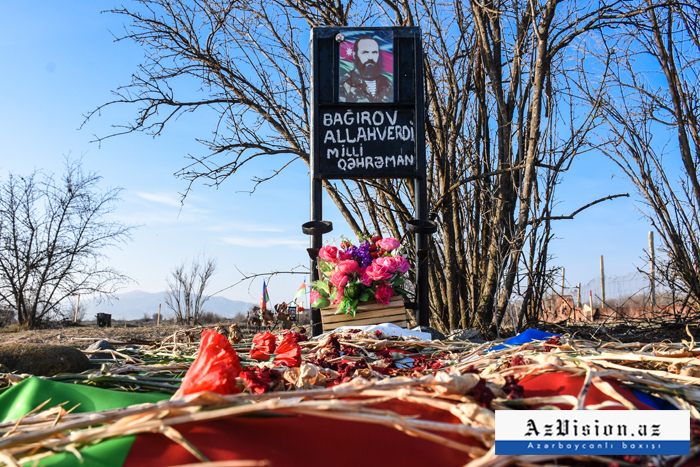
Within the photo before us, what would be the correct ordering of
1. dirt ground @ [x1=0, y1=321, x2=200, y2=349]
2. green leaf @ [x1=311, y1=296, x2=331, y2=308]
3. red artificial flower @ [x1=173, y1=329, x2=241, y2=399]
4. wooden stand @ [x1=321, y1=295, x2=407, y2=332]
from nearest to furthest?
red artificial flower @ [x1=173, y1=329, x2=241, y2=399] → wooden stand @ [x1=321, y1=295, x2=407, y2=332] → green leaf @ [x1=311, y1=296, x2=331, y2=308] → dirt ground @ [x1=0, y1=321, x2=200, y2=349]

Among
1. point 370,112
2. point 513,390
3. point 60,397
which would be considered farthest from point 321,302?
point 513,390

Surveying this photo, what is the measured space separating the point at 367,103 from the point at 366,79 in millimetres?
255

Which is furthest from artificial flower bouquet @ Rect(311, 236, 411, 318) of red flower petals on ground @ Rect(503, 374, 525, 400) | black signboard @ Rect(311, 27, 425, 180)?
red flower petals on ground @ Rect(503, 374, 525, 400)

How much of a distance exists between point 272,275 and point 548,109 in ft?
11.6

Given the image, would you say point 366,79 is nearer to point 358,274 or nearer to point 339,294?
point 358,274

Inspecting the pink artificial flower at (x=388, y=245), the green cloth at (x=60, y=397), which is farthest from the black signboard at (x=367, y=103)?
the green cloth at (x=60, y=397)

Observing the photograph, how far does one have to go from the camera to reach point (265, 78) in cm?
624

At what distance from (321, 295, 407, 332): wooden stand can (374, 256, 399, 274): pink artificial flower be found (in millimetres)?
302

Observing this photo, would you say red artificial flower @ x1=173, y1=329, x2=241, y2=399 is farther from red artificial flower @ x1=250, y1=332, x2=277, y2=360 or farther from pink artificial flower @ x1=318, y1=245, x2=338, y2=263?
pink artificial flower @ x1=318, y1=245, x2=338, y2=263

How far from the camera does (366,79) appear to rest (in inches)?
179

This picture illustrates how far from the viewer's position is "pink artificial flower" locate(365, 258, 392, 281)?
3609mm

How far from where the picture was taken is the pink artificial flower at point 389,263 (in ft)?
11.8

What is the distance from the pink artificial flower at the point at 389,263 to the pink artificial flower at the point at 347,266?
0.18m

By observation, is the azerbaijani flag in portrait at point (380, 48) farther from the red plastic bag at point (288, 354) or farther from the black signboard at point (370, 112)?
the red plastic bag at point (288, 354)
